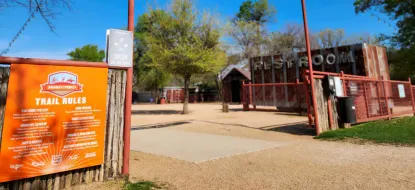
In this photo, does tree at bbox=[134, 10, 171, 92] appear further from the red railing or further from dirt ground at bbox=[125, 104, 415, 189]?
dirt ground at bbox=[125, 104, 415, 189]

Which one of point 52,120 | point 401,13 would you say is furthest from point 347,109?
point 401,13

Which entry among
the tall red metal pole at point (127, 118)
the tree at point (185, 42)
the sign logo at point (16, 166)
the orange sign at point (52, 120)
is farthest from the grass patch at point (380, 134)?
the tree at point (185, 42)

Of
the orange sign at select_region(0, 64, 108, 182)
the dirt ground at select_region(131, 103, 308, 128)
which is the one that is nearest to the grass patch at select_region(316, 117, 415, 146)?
the dirt ground at select_region(131, 103, 308, 128)

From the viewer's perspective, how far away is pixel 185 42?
18.2 meters

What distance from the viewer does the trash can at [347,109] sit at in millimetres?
8898

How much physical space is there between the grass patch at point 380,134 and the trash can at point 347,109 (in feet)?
1.40

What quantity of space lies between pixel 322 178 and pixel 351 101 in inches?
239

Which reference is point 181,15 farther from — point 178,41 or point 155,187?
point 155,187

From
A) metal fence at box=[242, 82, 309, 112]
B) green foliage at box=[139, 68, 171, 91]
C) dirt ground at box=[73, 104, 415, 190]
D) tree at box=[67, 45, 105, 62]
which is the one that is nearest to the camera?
dirt ground at box=[73, 104, 415, 190]

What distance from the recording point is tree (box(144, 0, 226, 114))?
1781 centimetres

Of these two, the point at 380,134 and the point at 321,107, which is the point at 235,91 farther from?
the point at 380,134

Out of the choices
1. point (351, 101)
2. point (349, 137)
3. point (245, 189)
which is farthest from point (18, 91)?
point (351, 101)

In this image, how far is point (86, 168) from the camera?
3.63 m

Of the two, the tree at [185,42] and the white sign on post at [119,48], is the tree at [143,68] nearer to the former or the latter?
the tree at [185,42]
